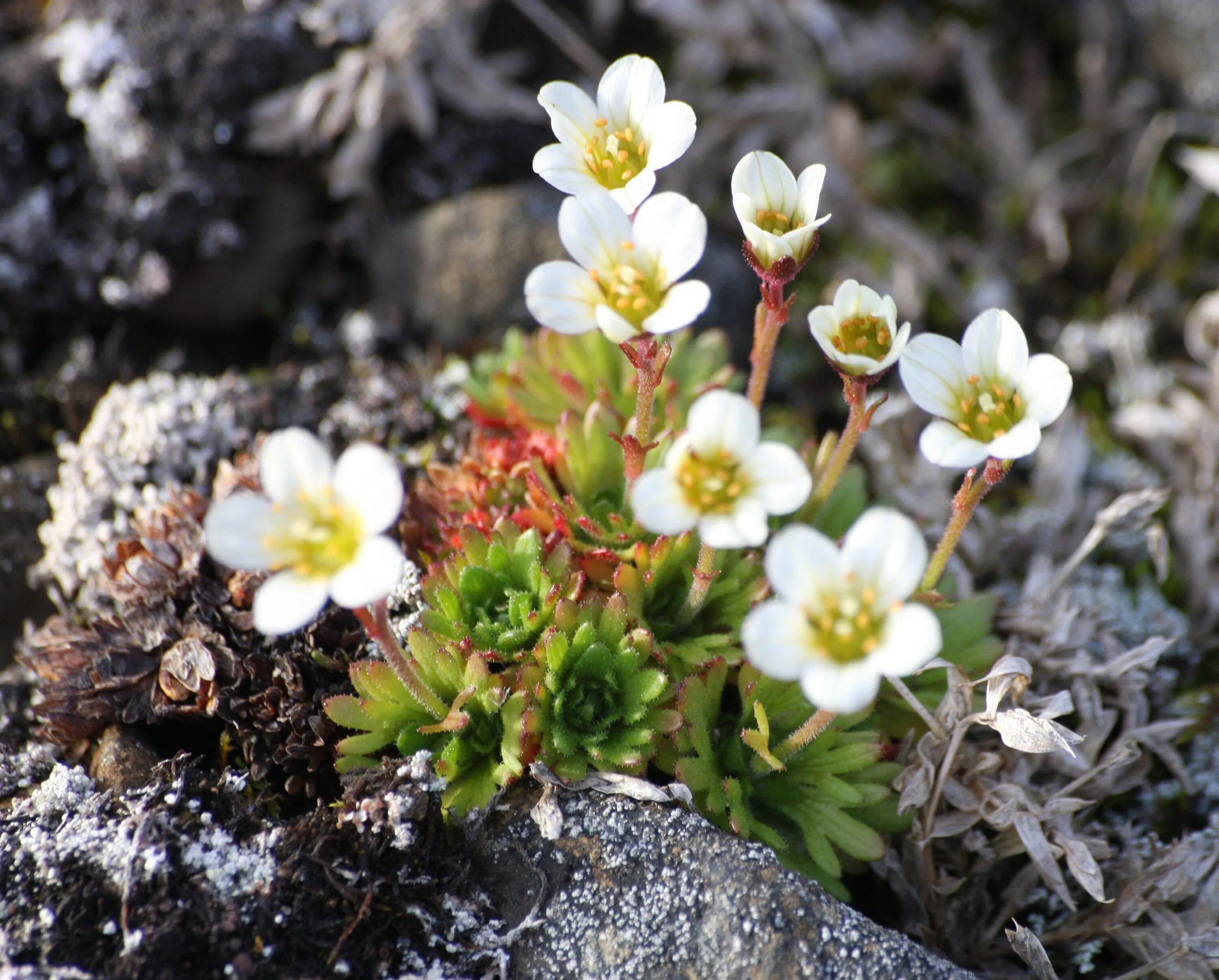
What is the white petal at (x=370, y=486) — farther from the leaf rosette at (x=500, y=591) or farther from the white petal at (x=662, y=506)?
the leaf rosette at (x=500, y=591)

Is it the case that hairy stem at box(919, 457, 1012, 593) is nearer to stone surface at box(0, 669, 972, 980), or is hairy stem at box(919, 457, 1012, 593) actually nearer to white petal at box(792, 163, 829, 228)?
white petal at box(792, 163, 829, 228)

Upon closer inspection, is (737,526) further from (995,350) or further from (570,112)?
(570,112)

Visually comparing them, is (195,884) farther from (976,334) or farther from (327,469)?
(976,334)

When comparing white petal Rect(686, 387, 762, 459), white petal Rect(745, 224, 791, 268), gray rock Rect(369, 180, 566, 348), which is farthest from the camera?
gray rock Rect(369, 180, 566, 348)

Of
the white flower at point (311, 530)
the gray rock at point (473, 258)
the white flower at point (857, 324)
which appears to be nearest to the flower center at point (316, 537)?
the white flower at point (311, 530)

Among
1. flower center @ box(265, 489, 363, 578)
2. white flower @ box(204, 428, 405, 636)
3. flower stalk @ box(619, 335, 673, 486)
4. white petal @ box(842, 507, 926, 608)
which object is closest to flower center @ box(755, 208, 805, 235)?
flower stalk @ box(619, 335, 673, 486)

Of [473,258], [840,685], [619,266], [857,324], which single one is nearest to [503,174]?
[473,258]
